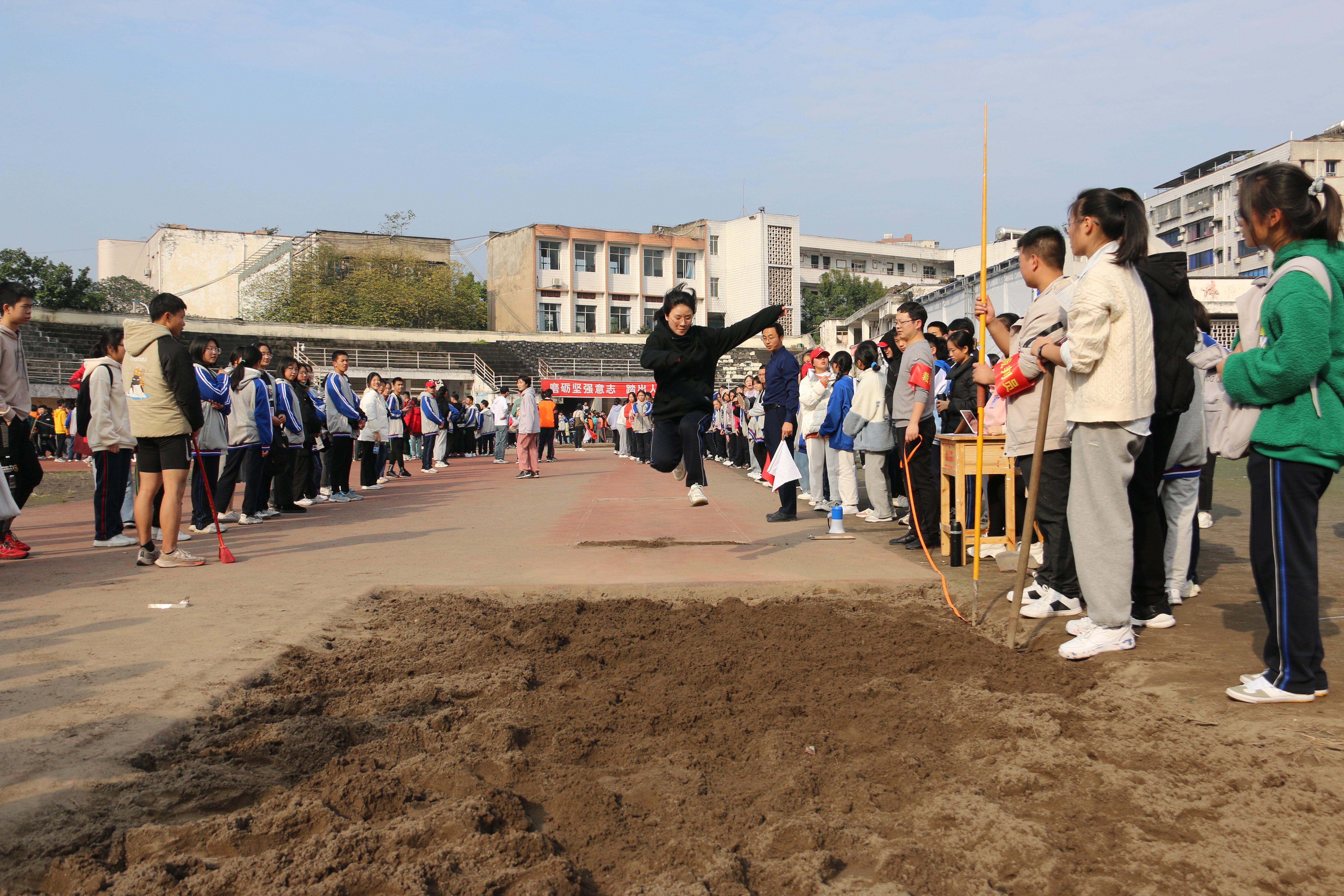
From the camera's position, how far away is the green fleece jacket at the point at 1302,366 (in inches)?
126

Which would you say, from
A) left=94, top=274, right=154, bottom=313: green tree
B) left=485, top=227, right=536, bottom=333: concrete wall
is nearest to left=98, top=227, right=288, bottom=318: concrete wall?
left=94, top=274, right=154, bottom=313: green tree

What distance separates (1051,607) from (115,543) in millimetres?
7385

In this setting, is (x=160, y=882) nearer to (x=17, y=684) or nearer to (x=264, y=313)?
(x=17, y=684)

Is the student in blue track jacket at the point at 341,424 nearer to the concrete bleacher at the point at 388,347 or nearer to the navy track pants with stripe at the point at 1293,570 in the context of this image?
the navy track pants with stripe at the point at 1293,570

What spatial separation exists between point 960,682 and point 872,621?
107 centimetres

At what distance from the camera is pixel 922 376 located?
698 centimetres

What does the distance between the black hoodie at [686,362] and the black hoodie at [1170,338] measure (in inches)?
109

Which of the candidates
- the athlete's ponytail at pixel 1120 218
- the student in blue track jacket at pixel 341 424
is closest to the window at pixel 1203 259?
the student in blue track jacket at pixel 341 424

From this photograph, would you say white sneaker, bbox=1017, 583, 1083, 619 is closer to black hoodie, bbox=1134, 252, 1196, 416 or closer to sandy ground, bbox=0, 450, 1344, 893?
sandy ground, bbox=0, 450, 1344, 893

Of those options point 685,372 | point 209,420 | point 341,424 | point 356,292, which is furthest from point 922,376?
point 356,292

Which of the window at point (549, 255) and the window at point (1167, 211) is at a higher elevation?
the window at point (1167, 211)

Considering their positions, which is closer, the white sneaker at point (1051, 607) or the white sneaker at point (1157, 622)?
the white sneaker at point (1157, 622)

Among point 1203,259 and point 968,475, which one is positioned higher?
point 1203,259

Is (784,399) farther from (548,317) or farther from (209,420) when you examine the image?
(548,317)
